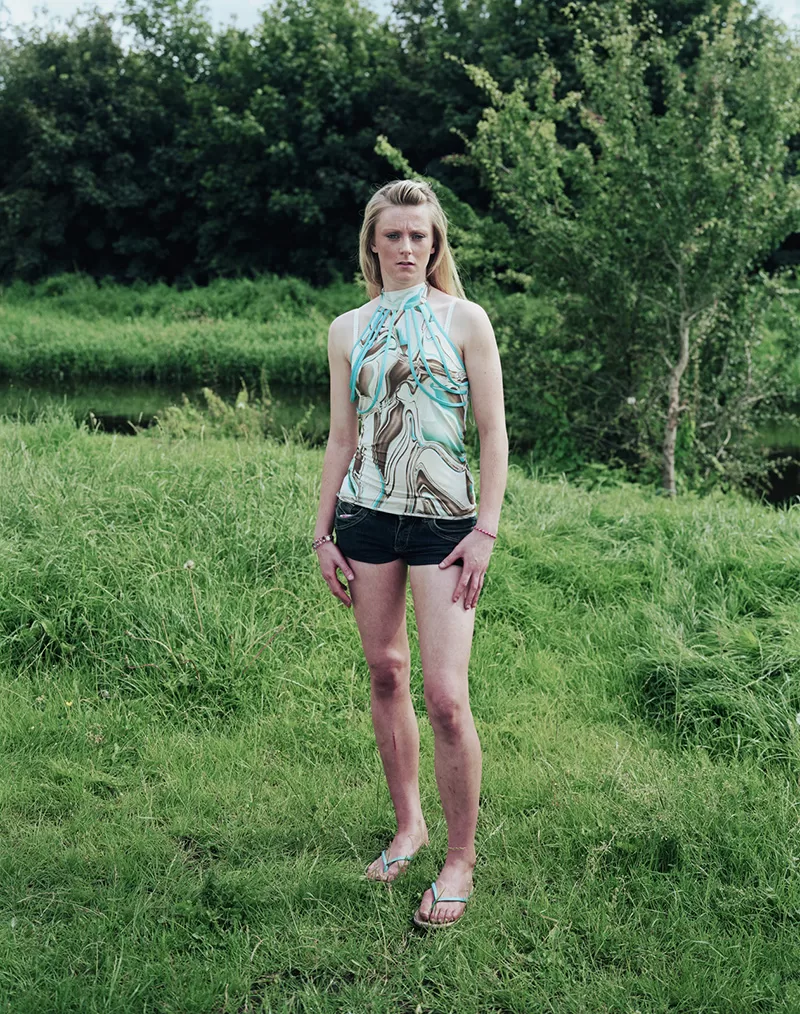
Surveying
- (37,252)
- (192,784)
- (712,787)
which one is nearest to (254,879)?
(192,784)

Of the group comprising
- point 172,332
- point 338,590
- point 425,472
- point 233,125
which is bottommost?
point 172,332

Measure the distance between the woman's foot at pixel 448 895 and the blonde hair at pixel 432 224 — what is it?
1572 mm

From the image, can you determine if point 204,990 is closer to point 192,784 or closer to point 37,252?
point 192,784

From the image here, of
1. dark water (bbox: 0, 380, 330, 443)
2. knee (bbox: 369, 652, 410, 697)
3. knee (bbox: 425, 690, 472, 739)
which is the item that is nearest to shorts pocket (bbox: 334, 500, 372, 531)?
knee (bbox: 369, 652, 410, 697)

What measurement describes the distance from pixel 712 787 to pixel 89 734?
221 centimetres

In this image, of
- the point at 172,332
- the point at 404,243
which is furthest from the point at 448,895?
the point at 172,332

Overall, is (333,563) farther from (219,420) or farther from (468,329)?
(219,420)

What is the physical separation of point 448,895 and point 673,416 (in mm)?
7252

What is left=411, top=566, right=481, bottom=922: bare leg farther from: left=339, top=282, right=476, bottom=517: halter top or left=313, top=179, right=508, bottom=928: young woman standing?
left=339, top=282, right=476, bottom=517: halter top

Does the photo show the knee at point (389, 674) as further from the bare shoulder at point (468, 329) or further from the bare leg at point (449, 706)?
the bare shoulder at point (468, 329)

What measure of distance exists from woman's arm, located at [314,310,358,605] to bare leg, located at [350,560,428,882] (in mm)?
71

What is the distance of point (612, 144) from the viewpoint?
9.01 m

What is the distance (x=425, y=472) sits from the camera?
259 centimetres

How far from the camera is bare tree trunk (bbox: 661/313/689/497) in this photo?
9.15m
